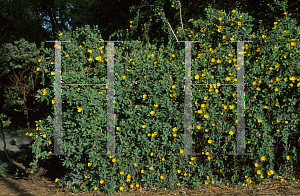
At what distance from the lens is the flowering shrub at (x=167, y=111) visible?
3.46 meters

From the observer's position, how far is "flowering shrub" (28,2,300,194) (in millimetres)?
3459

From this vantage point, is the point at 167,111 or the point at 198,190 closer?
the point at 167,111

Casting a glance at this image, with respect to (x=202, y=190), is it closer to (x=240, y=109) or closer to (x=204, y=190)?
(x=204, y=190)

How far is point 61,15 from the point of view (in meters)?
14.5

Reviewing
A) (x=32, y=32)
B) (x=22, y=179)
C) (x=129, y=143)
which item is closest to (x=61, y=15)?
(x=32, y=32)

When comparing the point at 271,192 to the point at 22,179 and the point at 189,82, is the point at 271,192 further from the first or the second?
the point at 22,179

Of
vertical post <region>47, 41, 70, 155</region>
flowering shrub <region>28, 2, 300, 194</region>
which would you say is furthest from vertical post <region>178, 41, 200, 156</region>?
→ vertical post <region>47, 41, 70, 155</region>

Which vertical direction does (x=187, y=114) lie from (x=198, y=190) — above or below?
above

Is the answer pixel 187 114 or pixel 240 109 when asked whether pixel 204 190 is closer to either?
pixel 187 114

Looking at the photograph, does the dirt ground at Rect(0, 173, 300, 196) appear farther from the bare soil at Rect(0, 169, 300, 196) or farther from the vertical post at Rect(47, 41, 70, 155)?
the vertical post at Rect(47, 41, 70, 155)

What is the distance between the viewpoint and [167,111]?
348 centimetres

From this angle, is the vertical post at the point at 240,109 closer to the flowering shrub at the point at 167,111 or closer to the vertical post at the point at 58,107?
the flowering shrub at the point at 167,111

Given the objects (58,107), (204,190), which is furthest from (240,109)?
(58,107)

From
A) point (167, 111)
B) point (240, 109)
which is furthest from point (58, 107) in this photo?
point (240, 109)
